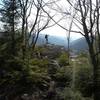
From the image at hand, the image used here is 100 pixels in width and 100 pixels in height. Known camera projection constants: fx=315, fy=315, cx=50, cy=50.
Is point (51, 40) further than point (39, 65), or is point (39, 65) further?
point (51, 40)

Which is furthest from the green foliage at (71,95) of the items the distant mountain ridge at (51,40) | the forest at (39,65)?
the distant mountain ridge at (51,40)

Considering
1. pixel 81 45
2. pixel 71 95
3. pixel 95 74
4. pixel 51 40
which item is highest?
pixel 51 40

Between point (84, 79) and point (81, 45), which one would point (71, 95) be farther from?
point (81, 45)

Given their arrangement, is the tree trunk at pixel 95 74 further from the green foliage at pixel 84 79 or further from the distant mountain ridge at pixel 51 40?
the distant mountain ridge at pixel 51 40

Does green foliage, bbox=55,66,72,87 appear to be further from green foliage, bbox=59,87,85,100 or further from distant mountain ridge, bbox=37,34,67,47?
distant mountain ridge, bbox=37,34,67,47

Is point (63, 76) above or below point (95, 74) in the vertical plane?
below

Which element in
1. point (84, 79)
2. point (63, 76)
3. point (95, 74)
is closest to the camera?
point (95, 74)

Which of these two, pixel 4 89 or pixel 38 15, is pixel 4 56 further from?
pixel 38 15

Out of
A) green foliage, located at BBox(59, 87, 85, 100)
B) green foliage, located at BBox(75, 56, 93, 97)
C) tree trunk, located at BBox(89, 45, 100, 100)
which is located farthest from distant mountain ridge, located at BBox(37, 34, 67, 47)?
green foliage, located at BBox(59, 87, 85, 100)

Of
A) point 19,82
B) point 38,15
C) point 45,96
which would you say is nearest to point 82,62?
point 45,96

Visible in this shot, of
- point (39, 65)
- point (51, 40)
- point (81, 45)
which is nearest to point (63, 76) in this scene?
point (39, 65)

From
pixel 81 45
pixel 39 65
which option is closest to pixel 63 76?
pixel 39 65

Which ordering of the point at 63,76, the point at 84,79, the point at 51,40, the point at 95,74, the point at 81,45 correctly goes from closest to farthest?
1. the point at 95,74
2. the point at 84,79
3. the point at 63,76
4. the point at 81,45
5. the point at 51,40

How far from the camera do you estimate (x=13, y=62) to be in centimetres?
1538
